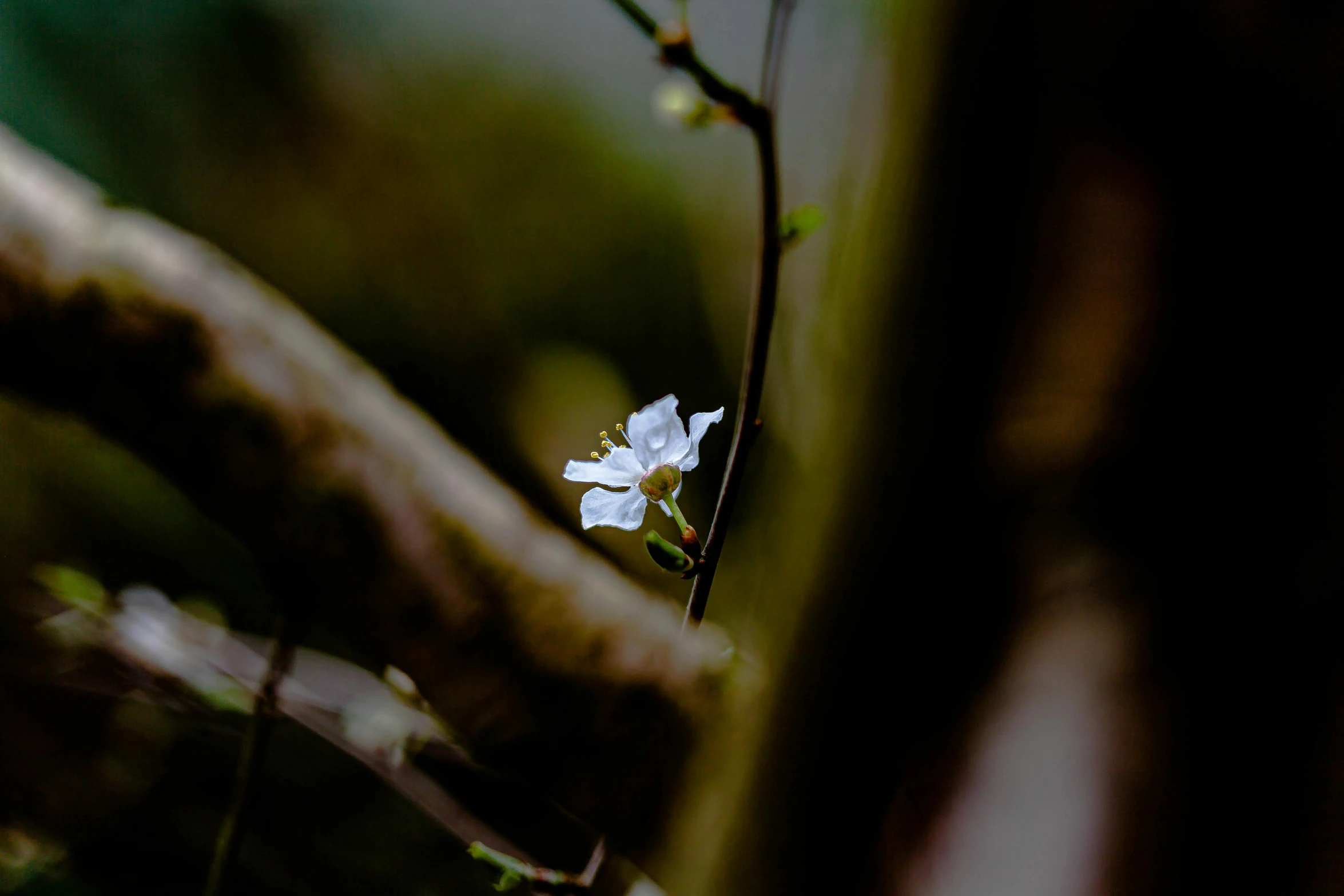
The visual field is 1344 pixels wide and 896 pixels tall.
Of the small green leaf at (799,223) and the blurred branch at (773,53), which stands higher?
the blurred branch at (773,53)

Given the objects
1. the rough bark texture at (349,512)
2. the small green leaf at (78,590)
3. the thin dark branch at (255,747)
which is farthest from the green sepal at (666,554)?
the small green leaf at (78,590)

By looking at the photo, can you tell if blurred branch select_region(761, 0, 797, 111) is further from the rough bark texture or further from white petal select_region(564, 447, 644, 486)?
the rough bark texture

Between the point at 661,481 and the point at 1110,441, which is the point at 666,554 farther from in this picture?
the point at 1110,441

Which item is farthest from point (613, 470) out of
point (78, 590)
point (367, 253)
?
point (367, 253)

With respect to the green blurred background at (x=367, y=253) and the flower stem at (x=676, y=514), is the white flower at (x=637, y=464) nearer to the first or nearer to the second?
the flower stem at (x=676, y=514)

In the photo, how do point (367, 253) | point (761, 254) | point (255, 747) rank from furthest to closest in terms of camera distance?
1. point (367, 253)
2. point (255, 747)
3. point (761, 254)

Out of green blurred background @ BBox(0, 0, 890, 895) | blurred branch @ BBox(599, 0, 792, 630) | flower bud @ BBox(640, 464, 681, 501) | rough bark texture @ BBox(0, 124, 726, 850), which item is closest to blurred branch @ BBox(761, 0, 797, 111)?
blurred branch @ BBox(599, 0, 792, 630)

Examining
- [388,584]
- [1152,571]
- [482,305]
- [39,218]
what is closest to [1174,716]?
[1152,571]
